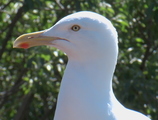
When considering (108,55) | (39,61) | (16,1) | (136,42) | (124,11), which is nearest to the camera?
(108,55)

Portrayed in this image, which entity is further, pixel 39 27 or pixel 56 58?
pixel 39 27

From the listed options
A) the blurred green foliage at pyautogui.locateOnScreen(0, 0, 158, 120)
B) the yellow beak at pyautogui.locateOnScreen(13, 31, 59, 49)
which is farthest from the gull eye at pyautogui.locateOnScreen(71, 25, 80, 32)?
the blurred green foliage at pyautogui.locateOnScreen(0, 0, 158, 120)

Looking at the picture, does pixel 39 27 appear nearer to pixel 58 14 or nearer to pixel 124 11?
pixel 58 14

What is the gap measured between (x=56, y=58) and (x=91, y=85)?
110 inches

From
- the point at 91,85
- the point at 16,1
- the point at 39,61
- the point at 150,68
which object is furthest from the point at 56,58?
the point at 91,85

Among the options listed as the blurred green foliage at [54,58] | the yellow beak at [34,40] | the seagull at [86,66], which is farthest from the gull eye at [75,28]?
the blurred green foliage at [54,58]

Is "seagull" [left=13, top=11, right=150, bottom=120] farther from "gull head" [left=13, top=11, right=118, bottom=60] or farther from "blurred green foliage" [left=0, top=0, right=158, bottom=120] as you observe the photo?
"blurred green foliage" [left=0, top=0, right=158, bottom=120]

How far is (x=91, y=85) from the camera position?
10.6ft

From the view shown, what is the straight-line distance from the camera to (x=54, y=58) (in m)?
5.99

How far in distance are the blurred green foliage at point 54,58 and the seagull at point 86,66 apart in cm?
247

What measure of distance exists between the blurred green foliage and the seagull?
2.47 meters

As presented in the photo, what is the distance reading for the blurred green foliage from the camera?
6.04 metres

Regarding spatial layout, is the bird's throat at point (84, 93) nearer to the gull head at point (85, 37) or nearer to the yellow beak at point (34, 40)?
the gull head at point (85, 37)

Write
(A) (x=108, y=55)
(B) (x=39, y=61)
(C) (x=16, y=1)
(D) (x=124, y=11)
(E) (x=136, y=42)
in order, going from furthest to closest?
(E) (x=136, y=42) → (D) (x=124, y=11) → (C) (x=16, y=1) → (B) (x=39, y=61) → (A) (x=108, y=55)
